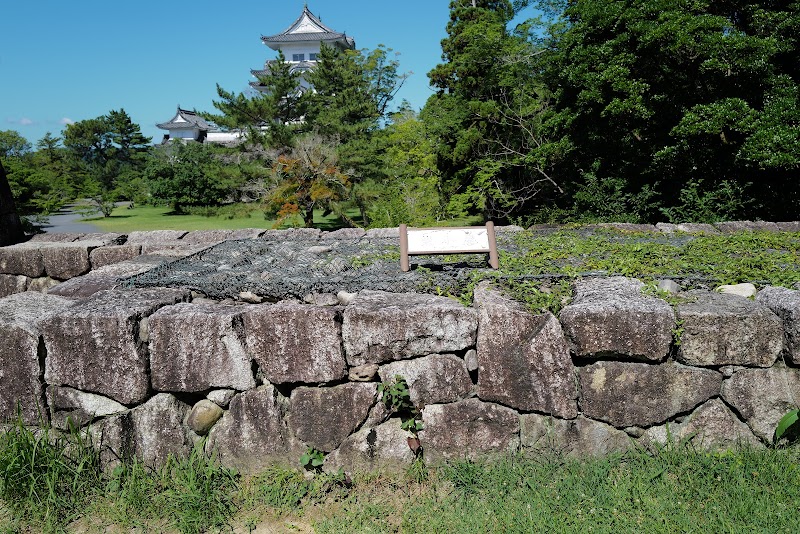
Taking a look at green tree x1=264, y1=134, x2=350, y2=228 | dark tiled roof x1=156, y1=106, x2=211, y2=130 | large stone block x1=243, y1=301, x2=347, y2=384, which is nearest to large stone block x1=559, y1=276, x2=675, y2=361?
large stone block x1=243, y1=301, x2=347, y2=384

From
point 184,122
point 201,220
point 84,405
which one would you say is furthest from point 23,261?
point 184,122

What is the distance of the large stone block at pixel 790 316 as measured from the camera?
2.59 m

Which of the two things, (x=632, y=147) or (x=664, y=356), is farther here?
(x=632, y=147)

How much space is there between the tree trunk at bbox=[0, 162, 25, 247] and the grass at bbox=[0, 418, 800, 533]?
4153 mm

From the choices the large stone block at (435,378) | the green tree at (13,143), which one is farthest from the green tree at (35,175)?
the large stone block at (435,378)

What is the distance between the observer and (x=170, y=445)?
286 cm

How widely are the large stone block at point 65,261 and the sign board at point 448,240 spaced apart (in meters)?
3.60

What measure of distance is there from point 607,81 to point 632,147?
4.86 ft

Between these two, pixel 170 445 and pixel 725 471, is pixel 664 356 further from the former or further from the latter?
pixel 170 445

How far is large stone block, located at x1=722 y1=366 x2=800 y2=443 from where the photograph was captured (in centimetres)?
269

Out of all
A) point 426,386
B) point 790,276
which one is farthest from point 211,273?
point 790,276

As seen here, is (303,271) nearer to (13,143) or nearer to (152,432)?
(152,432)

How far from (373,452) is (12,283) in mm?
4689

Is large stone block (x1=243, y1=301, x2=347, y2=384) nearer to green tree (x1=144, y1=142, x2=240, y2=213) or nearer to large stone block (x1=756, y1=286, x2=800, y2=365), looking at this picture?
large stone block (x1=756, y1=286, x2=800, y2=365)
